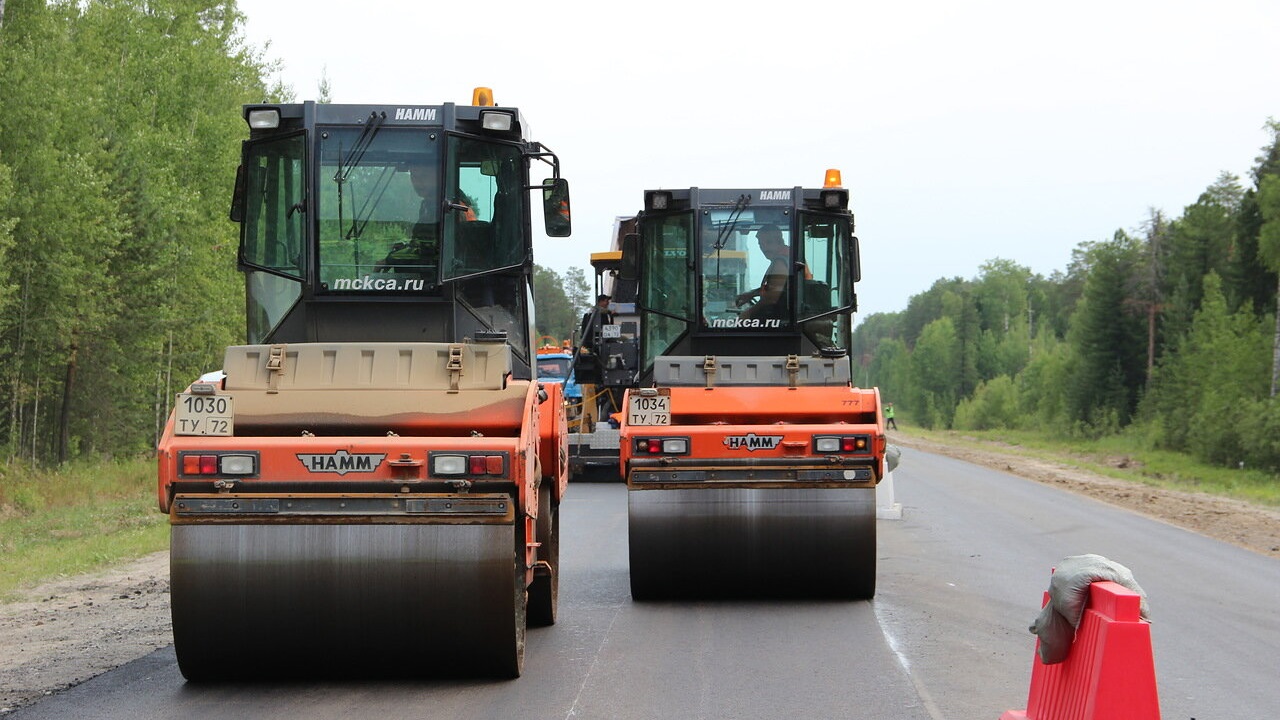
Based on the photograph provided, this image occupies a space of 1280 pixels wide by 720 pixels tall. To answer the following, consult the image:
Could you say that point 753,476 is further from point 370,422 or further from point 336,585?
point 336,585

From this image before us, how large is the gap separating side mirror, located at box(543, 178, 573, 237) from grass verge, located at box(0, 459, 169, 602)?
6.30 m

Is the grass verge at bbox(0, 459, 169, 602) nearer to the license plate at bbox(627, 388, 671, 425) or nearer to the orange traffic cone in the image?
the license plate at bbox(627, 388, 671, 425)

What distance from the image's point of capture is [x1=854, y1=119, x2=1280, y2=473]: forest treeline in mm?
51625

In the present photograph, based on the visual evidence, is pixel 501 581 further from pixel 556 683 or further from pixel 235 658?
pixel 235 658

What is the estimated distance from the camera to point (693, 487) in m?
10.9

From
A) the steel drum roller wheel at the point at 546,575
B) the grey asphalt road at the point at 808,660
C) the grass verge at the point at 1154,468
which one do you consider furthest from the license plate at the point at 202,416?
the grass verge at the point at 1154,468

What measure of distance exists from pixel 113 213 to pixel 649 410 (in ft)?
75.6

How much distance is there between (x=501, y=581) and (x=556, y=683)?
97 centimetres

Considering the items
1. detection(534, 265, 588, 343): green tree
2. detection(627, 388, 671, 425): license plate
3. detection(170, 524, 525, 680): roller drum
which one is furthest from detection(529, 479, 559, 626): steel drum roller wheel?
detection(534, 265, 588, 343): green tree

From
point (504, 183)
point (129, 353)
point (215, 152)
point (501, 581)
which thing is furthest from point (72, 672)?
point (215, 152)

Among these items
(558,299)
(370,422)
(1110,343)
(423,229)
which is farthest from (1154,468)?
(558,299)

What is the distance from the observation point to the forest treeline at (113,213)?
2894 cm

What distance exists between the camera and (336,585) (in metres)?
7.17

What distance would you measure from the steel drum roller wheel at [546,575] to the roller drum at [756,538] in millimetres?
931
